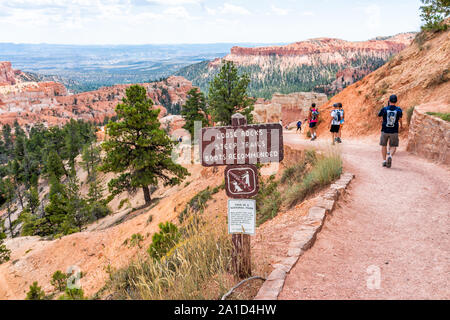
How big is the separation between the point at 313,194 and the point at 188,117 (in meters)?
31.4

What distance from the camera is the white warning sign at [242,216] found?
12.3 feet

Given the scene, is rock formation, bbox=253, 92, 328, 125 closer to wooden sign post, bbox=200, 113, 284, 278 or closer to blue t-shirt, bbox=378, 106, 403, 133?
blue t-shirt, bbox=378, 106, 403, 133

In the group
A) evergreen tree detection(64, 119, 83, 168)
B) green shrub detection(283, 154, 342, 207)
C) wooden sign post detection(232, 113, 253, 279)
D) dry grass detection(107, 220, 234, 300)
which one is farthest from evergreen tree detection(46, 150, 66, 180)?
wooden sign post detection(232, 113, 253, 279)

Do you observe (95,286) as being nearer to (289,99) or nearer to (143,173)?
(143,173)

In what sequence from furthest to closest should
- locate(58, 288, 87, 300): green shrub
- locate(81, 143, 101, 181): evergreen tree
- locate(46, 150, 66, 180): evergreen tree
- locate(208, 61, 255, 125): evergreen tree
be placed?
1. locate(46, 150, 66, 180): evergreen tree
2. locate(81, 143, 101, 181): evergreen tree
3. locate(208, 61, 255, 125): evergreen tree
4. locate(58, 288, 87, 300): green shrub

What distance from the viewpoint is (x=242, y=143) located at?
11.9 ft

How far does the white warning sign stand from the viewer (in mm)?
3736

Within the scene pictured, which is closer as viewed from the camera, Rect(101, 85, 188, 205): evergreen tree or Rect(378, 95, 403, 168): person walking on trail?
Rect(378, 95, 403, 168): person walking on trail

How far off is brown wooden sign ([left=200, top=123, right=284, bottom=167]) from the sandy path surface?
5.06 feet

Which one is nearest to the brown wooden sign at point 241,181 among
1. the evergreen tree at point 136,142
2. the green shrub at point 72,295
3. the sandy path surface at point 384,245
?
the sandy path surface at point 384,245

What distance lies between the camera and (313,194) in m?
7.63

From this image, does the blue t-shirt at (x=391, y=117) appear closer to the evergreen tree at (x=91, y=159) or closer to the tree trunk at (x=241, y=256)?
the tree trunk at (x=241, y=256)

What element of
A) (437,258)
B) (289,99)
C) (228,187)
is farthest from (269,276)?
(289,99)

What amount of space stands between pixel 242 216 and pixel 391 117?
674 centimetres
